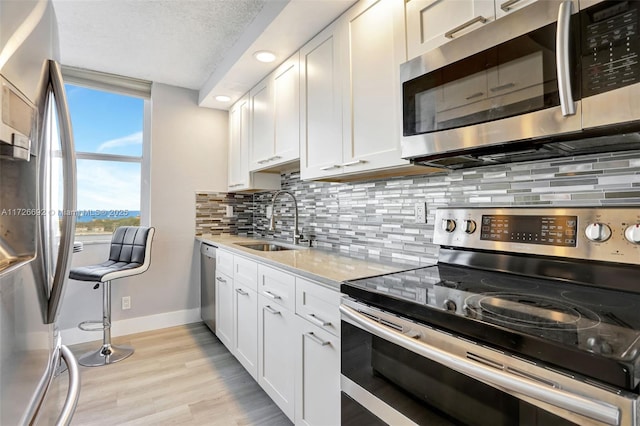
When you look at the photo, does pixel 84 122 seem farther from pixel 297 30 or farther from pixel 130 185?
pixel 297 30

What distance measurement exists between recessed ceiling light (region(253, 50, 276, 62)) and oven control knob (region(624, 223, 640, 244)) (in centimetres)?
209

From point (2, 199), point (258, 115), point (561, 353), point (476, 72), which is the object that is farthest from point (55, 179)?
point (258, 115)

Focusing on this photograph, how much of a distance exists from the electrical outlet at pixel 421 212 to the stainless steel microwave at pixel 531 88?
33 centimetres

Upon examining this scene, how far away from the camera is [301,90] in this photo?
2115mm

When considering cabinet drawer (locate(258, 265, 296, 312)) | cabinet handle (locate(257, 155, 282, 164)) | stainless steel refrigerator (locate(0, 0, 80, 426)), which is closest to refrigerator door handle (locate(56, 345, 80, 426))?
stainless steel refrigerator (locate(0, 0, 80, 426))

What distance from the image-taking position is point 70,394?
65 cm

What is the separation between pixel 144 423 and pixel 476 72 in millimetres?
2317

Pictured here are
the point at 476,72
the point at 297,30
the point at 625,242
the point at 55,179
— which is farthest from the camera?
the point at 297,30

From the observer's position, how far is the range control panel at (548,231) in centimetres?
100

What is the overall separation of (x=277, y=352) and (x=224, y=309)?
100 centimetres

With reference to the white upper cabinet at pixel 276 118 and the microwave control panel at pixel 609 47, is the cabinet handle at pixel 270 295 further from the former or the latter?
the microwave control panel at pixel 609 47

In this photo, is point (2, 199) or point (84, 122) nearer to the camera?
point (2, 199)

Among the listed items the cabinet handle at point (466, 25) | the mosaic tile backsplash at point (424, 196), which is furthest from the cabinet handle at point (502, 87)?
the mosaic tile backsplash at point (424, 196)

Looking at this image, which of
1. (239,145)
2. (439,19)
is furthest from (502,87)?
(239,145)
